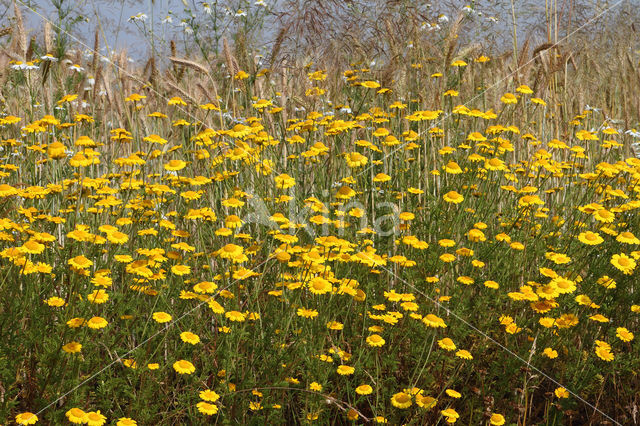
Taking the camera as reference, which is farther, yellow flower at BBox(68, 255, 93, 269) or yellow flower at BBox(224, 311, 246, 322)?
yellow flower at BBox(224, 311, 246, 322)

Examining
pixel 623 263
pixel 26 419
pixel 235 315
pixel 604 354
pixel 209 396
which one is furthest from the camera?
pixel 623 263

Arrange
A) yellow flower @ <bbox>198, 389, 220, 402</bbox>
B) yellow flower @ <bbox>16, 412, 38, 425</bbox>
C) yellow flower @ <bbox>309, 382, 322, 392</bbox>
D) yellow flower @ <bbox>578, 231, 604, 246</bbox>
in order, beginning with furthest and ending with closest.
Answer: yellow flower @ <bbox>578, 231, 604, 246</bbox> < yellow flower @ <bbox>309, 382, 322, 392</bbox> < yellow flower @ <bbox>198, 389, 220, 402</bbox> < yellow flower @ <bbox>16, 412, 38, 425</bbox>

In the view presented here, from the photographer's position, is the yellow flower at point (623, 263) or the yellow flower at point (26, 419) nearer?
the yellow flower at point (26, 419)

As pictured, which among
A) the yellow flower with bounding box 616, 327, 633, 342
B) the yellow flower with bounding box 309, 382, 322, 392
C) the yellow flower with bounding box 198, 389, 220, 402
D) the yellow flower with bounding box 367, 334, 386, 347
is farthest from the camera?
the yellow flower with bounding box 616, 327, 633, 342

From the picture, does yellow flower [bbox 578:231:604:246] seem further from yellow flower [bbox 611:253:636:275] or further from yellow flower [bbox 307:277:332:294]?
yellow flower [bbox 307:277:332:294]

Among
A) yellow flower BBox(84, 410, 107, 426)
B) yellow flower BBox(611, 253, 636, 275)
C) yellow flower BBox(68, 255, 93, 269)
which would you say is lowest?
yellow flower BBox(84, 410, 107, 426)

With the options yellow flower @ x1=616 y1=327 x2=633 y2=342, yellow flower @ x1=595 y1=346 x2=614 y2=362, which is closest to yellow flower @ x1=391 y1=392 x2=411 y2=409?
yellow flower @ x1=595 y1=346 x2=614 y2=362

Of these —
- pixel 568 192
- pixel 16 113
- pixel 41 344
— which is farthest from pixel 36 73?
pixel 568 192

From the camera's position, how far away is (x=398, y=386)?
7.57 feet

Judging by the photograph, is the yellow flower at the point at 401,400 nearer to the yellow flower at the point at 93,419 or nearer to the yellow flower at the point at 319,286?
the yellow flower at the point at 319,286

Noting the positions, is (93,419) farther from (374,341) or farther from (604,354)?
(604,354)

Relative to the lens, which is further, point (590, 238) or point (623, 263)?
point (590, 238)

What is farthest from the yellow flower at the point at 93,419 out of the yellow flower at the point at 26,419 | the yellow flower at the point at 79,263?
the yellow flower at the point at 79,263

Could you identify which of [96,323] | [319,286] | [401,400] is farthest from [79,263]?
[401,400]
